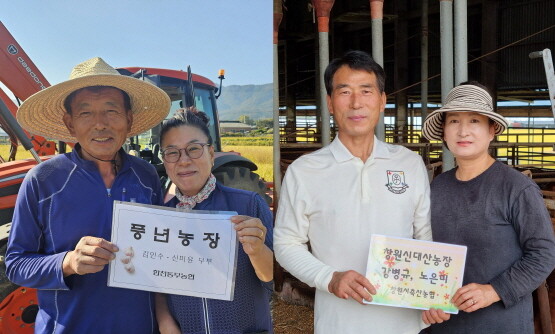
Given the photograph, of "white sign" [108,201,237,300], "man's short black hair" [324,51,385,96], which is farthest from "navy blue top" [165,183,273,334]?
"man's short black hair" [324,51,385,96]

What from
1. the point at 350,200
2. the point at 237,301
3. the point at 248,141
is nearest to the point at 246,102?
the point at 248,141

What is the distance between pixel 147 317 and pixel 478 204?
141 centimetres

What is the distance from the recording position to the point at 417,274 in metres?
1.90

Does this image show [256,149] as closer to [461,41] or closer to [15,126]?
[15,126]

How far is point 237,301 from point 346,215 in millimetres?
599

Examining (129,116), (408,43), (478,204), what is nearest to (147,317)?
(129,116)

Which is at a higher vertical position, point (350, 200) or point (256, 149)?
point (256, 149)

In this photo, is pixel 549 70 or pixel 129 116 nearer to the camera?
pixel 129 116

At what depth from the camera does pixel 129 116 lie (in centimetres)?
182

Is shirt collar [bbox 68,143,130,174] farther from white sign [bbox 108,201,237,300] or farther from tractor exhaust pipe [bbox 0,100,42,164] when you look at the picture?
tractor exhaust pipe [bbox 0,100,42,164]

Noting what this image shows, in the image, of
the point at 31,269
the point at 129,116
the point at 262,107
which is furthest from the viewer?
the point at 262,107

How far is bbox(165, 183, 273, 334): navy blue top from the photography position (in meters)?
1.94

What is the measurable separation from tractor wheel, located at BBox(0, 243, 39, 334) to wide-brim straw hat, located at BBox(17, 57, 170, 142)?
626mm

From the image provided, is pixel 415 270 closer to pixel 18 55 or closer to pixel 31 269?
pixel 31 269
